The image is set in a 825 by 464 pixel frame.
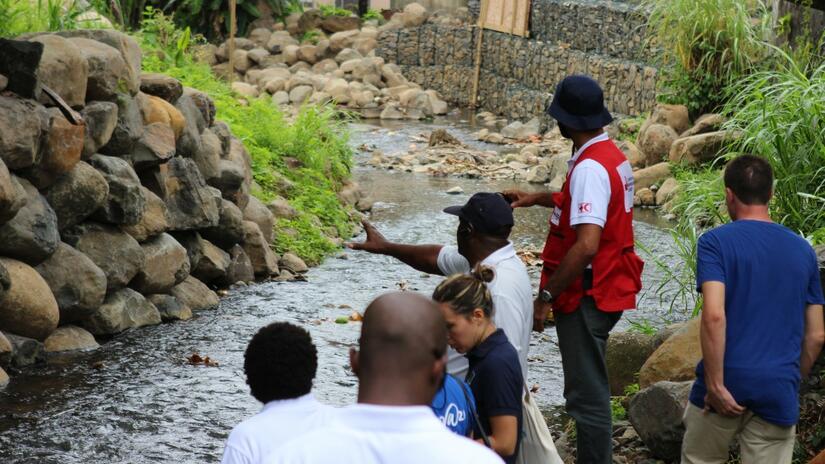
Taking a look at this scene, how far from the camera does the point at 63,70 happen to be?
820 centimetres

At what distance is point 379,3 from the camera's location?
127 feet

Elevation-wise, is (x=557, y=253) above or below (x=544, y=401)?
above

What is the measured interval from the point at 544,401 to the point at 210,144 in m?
4.66

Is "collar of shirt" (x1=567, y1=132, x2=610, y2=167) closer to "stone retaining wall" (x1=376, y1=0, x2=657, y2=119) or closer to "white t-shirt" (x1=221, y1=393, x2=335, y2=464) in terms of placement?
"white t-shirt" (x1=221, y1=393, x2=335, y2=464)

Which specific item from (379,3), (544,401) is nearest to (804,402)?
(544,401)

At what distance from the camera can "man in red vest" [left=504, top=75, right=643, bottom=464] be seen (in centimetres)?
496

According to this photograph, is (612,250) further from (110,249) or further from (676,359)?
(110,249)

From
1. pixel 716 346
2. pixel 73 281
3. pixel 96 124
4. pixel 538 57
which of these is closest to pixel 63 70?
pixel 96 124

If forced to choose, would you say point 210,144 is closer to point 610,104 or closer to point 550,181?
point 550,181

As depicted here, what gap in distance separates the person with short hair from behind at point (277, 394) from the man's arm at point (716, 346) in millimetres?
1549

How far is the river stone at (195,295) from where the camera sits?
960cm

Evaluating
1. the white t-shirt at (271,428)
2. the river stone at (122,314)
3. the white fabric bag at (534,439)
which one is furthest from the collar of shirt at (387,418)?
the river stone at (122,314)

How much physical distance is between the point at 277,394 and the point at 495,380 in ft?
2.55

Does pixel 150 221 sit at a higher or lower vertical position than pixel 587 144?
lower
